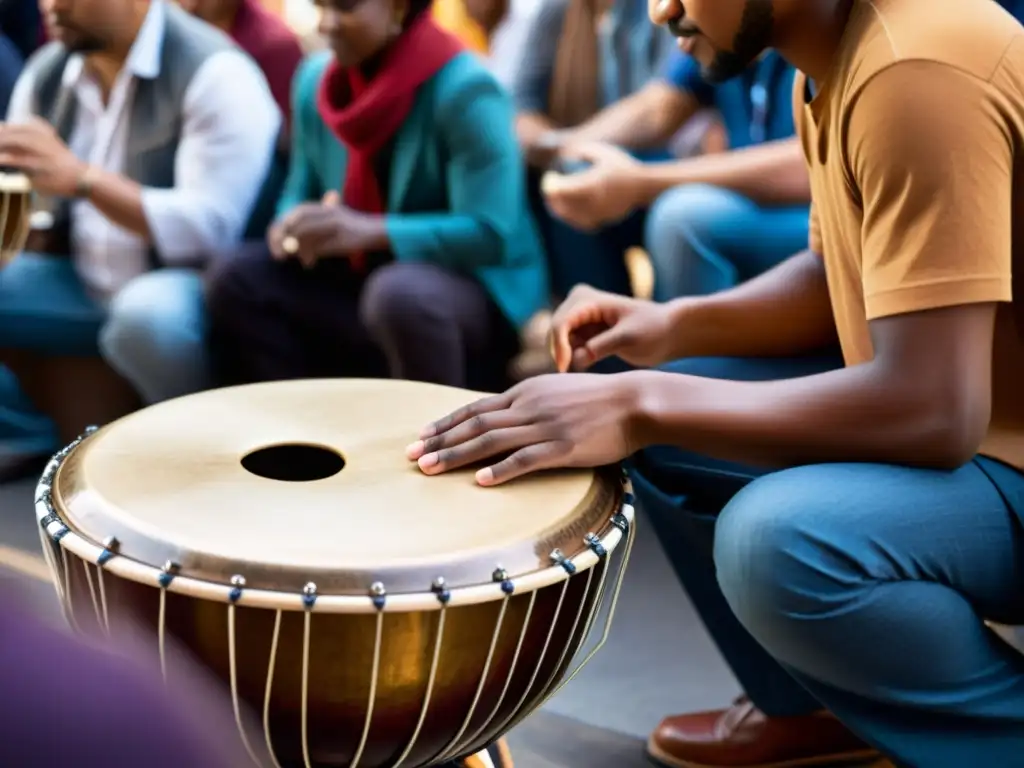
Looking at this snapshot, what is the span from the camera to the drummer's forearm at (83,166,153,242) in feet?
7.22

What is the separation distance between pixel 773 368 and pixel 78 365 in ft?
5.55

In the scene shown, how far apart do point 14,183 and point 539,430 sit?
143 cm

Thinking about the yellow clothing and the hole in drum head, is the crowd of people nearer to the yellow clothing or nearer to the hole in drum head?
the yellow clothing

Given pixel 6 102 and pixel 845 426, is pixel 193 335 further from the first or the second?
pixel 845 426

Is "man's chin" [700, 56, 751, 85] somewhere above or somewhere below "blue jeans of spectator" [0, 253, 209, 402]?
above

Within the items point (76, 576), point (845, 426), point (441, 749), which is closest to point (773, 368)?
point (845, 426)

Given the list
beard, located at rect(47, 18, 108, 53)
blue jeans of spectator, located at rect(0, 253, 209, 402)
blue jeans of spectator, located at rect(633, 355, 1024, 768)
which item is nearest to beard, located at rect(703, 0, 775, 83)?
blue jeans of spectator, located at rect(633, 355, 1024, 768)

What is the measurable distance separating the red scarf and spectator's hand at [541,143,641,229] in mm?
325

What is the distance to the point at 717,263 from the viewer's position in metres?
1.94

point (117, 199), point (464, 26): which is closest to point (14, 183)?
point (117, 199)

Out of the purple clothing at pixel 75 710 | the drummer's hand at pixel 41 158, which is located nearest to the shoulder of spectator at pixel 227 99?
the drummer's hand at pixel 41 158

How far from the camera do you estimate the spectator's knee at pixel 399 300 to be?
6.78 ft

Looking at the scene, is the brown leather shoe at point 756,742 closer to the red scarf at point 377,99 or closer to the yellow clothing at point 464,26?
the red scarf at point 377,99

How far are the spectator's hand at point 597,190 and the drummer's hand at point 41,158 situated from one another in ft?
2.97
